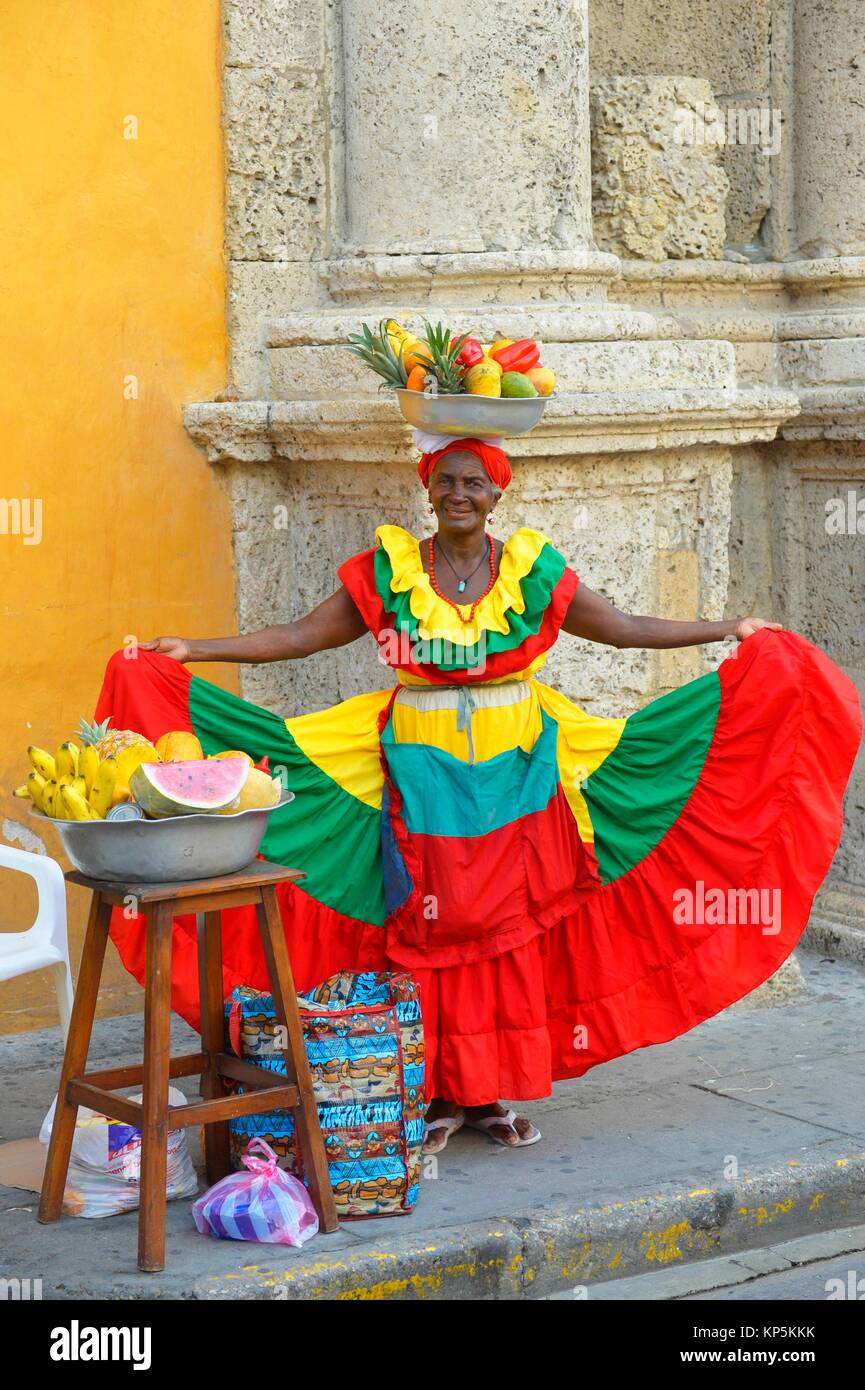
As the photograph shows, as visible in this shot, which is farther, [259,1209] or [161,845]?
[259,1209]

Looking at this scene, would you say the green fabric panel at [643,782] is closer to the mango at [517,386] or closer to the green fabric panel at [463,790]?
the green fabric panel at [463,790]

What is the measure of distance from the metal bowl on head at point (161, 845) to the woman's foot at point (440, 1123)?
107cm

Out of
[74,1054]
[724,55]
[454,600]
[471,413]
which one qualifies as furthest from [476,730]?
[724,55]

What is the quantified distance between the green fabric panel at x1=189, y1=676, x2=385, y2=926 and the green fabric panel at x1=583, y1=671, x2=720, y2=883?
1.82ft

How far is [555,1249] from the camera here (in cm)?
416

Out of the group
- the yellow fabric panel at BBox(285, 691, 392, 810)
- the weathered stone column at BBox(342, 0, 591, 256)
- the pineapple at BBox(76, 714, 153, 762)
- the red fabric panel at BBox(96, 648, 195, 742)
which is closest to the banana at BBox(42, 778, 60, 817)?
the pineapple at BBox(76, 714, 153, 762)

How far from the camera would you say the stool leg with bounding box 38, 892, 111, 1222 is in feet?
13.6

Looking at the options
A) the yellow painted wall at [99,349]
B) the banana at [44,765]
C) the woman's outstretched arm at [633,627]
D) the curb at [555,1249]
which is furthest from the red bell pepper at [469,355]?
the curb at [555,1249]

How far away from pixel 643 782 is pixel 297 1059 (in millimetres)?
1227

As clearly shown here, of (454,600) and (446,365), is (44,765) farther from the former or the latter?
(446,365)

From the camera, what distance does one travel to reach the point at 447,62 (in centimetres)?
551

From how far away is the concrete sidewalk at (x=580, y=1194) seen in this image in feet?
13.0

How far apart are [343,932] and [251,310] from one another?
78.5 inches

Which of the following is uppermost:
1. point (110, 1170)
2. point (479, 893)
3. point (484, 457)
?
point (484, 457)
